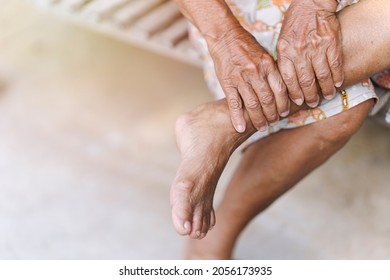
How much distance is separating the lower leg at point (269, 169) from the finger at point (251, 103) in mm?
111

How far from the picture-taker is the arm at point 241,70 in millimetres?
1188

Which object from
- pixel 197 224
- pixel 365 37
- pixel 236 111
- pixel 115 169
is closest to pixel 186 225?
pixel 197 224

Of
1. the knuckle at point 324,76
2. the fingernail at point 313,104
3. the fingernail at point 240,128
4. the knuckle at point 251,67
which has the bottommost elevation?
the fingernail at point 240,128

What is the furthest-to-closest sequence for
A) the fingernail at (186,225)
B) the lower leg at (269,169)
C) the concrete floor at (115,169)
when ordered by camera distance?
the concrete floor at (115,169) → the lower leg at (269,169) → the fingernail at (186,225)

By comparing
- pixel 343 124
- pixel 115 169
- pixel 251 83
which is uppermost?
pixel 251 83

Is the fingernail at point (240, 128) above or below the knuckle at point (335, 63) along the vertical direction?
below

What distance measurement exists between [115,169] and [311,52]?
0.84 m

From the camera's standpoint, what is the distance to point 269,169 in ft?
4.39

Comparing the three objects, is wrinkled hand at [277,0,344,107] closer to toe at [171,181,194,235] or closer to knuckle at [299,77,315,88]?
knuckle at [299,77,315,88]

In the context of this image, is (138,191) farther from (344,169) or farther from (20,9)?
(20,9)

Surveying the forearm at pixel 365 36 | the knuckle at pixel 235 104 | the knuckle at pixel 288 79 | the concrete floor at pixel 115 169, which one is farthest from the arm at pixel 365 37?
the concrete floor at pixel 115 169

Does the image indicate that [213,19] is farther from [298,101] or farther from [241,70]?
[298,101]

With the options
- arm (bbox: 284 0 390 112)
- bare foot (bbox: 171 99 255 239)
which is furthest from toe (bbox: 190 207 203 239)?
arm (bbox: 284 0 390 112)

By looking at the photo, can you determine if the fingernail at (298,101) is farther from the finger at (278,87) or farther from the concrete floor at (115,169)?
the concrete floor at (115,169)
